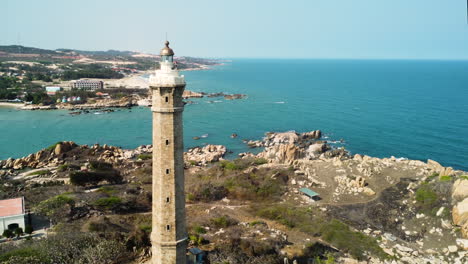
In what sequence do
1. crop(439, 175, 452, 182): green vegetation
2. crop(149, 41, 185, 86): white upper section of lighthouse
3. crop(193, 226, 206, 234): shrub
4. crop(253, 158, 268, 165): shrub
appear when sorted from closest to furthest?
crop(149, 41, 185, 86): white upper section of lighthouse, crop(193, 226, 206, 234): shrub, crop(439, 175, 452, 182): green vegetation, crop(253, 158, 268, 165): shrub

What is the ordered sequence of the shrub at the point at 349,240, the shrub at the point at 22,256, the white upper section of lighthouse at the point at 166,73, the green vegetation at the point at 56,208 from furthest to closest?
the green vegetation at the point at 56,208 < the shrub at the point at 349,240 < the shrub at the point at 22,256 < the white upper section of lighthouse at the point at 166,73

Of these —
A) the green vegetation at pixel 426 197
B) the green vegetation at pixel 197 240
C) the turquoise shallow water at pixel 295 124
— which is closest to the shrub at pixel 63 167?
the turquoise shallow water at pixel 295 124

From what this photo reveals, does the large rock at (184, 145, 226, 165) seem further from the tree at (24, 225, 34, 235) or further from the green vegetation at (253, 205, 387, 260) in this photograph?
the tree at (24, 225, 34, 235)

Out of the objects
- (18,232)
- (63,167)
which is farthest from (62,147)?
(18,232)

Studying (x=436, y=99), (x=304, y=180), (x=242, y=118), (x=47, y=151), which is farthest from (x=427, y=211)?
(x=436, y=99)

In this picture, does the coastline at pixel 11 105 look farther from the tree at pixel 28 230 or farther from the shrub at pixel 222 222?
the shrub at pixel 222 222

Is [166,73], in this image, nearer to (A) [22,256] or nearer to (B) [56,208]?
(A) [22,256]

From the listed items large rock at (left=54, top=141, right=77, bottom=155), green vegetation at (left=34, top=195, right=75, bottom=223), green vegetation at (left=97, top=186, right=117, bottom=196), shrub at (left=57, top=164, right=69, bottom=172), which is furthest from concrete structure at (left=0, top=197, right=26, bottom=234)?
large rock at (left=54, top=141, right=77, bottom=155)
